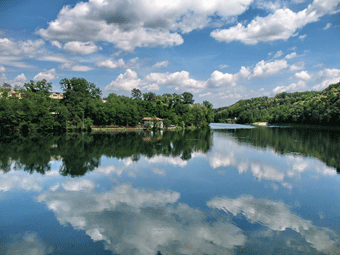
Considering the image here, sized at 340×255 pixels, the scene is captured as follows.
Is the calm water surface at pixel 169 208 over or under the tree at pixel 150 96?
under

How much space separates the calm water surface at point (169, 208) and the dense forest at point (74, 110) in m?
36.5

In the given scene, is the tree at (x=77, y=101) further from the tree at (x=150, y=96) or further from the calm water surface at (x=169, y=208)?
the calm water surface at (x=169, y=208)

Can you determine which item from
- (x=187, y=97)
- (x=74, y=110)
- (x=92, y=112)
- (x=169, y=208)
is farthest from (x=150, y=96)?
(x=169, y=208)

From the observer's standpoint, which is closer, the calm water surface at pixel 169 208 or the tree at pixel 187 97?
the calm water surface at pixel 169 208

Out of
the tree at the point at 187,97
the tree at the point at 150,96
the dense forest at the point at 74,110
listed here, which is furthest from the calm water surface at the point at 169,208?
the tree at the point at 187,97

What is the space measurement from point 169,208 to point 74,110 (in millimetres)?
55954

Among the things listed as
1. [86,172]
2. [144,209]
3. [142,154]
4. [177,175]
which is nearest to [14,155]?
[86,172]

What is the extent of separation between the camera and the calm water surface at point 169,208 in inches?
333

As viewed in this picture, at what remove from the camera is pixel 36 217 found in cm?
1062

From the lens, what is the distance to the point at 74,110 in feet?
199

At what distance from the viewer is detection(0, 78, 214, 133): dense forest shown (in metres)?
52.2

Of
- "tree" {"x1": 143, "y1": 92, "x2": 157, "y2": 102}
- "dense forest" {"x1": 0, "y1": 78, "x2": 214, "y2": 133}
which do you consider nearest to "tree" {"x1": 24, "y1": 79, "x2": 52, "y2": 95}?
"dense forest" {"x1": 0, "y1": 78, "x2": 214, "y2": 133}

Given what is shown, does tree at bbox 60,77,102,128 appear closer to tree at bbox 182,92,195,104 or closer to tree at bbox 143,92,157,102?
tree at bbox 143,92,157,102

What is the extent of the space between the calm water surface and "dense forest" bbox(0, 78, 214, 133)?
1436 inches
